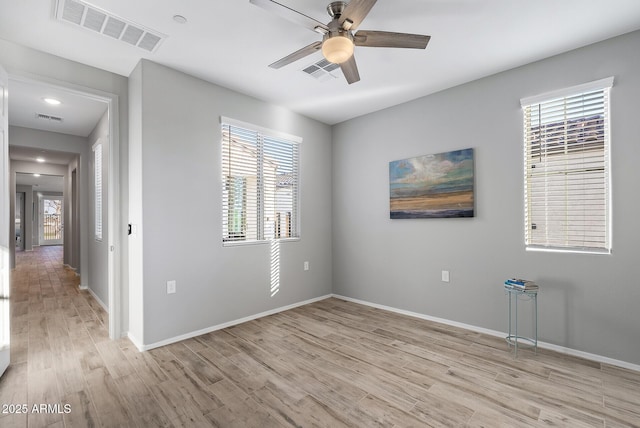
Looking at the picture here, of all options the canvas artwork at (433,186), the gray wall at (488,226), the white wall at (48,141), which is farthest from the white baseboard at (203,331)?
the white wall at (48,141)

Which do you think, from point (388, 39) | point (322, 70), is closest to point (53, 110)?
point (322, 70)

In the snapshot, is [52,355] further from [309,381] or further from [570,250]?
[570,250]

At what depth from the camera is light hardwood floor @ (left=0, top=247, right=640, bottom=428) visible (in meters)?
1.92

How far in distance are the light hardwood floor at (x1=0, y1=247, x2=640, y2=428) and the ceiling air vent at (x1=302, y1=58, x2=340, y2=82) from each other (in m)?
2.80

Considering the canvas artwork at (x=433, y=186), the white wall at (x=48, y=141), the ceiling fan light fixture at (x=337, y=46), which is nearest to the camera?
the ceiling fan light fixture at (x=337, y=46)

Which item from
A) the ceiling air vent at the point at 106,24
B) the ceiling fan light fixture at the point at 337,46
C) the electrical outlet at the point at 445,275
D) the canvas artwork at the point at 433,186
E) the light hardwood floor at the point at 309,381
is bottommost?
the light hardwood floor at the point at 309,381

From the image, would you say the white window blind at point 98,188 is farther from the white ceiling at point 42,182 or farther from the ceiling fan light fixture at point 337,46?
the white ceiling at point 42,182

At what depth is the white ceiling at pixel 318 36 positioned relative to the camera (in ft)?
7.21

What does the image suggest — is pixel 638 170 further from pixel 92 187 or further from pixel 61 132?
pixel 61 132

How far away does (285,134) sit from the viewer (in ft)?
13.9

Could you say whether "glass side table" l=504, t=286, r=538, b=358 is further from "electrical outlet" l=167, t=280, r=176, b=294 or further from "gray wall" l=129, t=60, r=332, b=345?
"electrical outlet" l=167, t=280, r=176, b=294

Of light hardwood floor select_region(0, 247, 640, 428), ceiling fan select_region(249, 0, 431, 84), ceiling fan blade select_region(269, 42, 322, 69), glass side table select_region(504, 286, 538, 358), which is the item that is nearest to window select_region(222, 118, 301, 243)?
light hardwood floor select_region(0, 247, 640, 428)

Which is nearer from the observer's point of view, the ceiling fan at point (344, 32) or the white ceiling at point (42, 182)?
the ceiling fan at point (344, 32)

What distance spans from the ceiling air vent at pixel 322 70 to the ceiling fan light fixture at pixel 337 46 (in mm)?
1041
